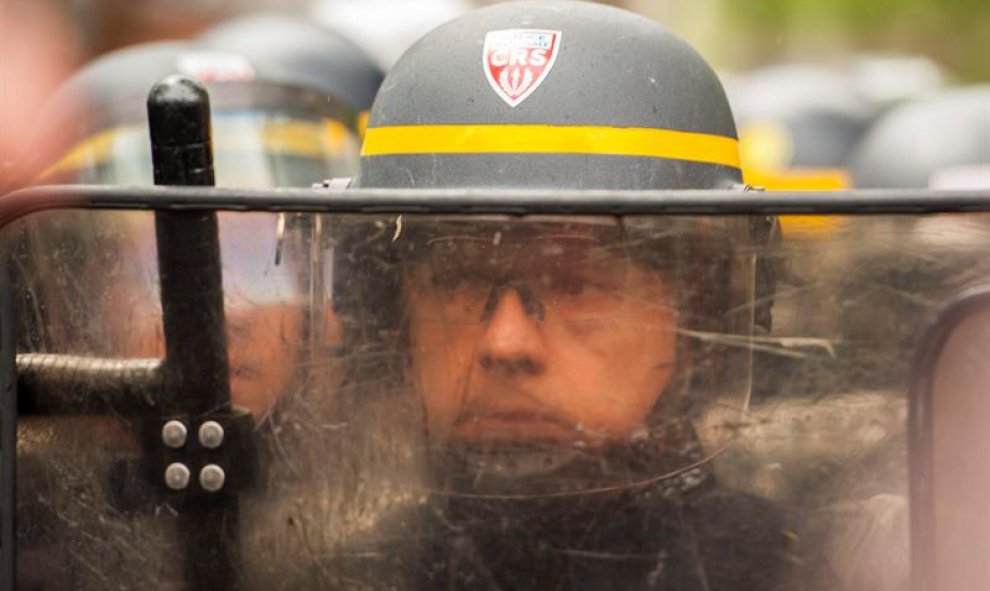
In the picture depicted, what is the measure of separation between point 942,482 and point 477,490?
48cm

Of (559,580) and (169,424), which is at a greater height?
(169,424)

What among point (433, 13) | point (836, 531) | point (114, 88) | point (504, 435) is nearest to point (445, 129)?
point (504, 435)

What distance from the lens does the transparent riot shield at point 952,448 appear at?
1697mm

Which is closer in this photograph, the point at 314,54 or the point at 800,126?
the point at 314,54

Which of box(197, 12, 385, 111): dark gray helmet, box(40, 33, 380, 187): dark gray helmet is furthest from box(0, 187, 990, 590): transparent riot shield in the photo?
box(197, 12, 385, 111): dark gray helmet

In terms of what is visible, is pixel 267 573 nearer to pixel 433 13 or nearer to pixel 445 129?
pixel 445 129

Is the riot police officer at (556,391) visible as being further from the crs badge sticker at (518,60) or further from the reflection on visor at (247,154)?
the reflection on visor at (247,154)

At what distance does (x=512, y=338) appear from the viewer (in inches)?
68.5

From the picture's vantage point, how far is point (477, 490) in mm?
1754

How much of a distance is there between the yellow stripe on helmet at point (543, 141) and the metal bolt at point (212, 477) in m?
0.78

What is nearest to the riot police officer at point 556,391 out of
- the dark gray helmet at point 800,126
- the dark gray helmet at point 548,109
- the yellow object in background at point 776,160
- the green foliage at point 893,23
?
the dark gray helmet at point 548,109

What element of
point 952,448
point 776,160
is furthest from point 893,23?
point 952,448

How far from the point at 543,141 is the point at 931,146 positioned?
576 cm

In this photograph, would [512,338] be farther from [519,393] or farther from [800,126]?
[800,126]
